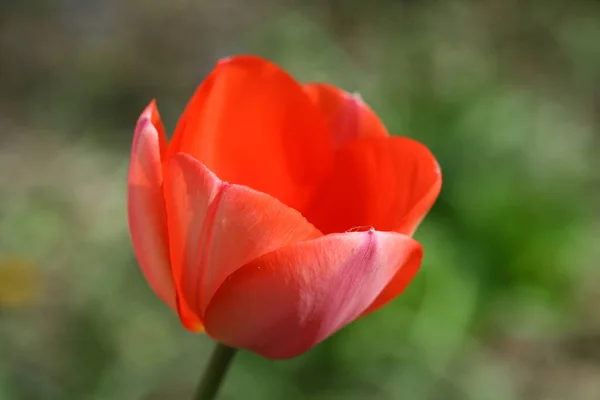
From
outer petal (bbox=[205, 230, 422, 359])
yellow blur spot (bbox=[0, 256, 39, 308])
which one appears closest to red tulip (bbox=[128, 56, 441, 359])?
outer petal (bbox=[205, 230, 422, 359])

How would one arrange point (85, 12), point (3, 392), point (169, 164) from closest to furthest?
1. point (169, 164)
2. point (3, 392)
3. point (85, 12)

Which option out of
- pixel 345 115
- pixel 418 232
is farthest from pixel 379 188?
pixel 418 232

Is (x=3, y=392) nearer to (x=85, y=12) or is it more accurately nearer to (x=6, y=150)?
(x=6, y=150)

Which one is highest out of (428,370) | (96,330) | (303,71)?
(303,71)

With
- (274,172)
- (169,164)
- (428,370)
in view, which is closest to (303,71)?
(428,370)

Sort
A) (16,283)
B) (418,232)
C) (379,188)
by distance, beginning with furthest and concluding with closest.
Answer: (418,232)
(16,283)
(379,188)

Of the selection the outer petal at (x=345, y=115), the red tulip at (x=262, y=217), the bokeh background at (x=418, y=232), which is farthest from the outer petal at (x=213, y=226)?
the bokeh background at (x=418, y=232)

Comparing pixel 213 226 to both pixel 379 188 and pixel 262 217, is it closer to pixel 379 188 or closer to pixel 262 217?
pixel 262 217
